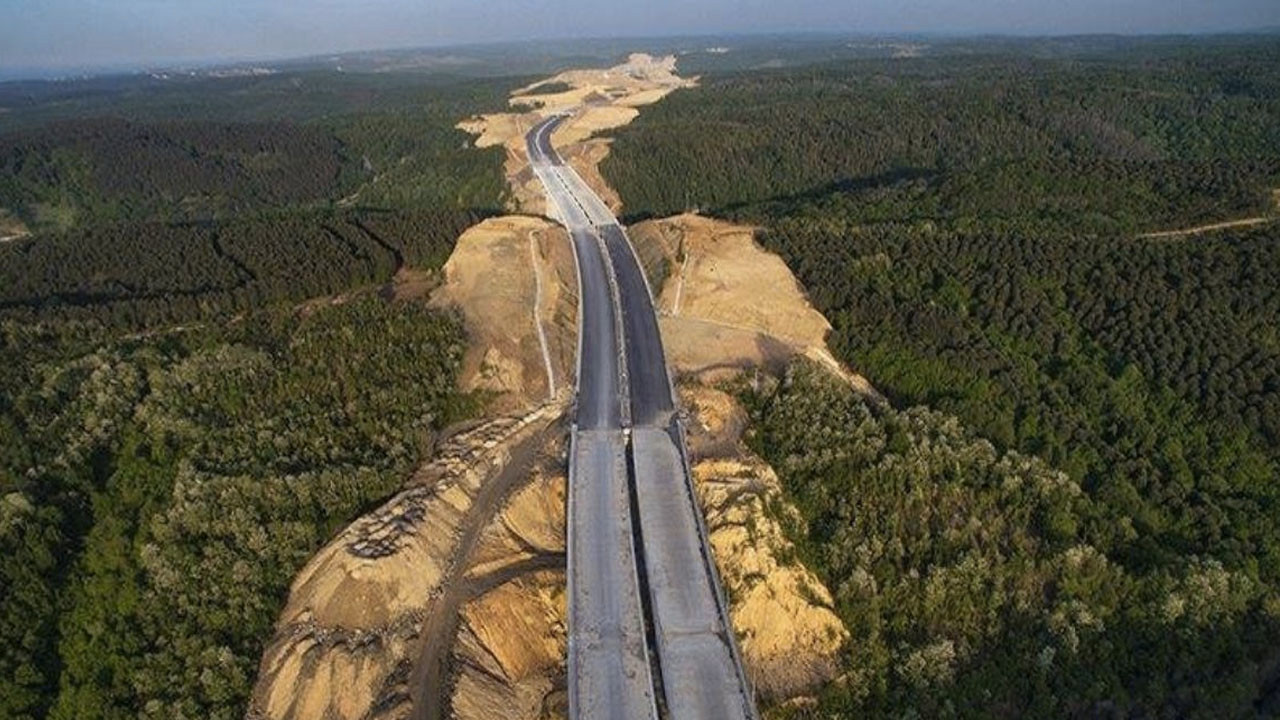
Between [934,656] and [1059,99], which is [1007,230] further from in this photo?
[1059,99]

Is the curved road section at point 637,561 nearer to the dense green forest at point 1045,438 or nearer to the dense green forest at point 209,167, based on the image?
the dense green forest at point 1045,438

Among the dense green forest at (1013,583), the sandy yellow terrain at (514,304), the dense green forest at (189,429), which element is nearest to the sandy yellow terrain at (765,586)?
the dense green forest at (1013,583)

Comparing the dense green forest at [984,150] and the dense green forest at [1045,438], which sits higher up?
the dense green forest at [984,150]

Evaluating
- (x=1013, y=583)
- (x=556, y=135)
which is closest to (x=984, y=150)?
(x=556, y=135)

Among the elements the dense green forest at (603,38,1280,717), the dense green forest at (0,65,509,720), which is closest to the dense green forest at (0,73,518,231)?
the dense green forest at (0,65,509,720)

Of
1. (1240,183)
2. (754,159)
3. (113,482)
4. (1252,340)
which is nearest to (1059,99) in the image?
(754,159)

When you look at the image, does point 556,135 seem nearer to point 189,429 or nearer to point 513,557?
point 189,429
